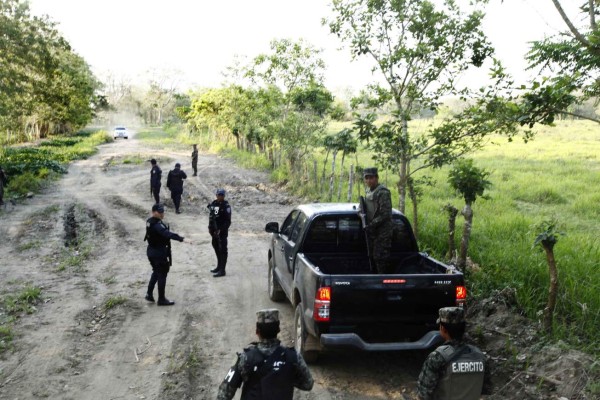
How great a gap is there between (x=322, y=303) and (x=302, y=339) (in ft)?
2.65

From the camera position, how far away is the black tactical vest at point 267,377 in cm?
321

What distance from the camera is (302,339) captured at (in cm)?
562

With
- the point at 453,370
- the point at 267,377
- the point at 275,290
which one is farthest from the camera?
the point at 275,290

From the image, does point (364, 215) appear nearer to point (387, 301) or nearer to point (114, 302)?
point (387, 301)

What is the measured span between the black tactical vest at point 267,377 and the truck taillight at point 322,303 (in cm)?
178

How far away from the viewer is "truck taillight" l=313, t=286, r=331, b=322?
502 centimetres

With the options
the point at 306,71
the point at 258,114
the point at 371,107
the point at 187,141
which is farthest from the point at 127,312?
the point at 187,141

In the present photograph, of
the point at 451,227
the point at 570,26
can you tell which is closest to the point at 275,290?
the point at 451,227

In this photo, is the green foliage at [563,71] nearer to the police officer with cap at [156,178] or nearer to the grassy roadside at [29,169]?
the police officer with cap at [156,178]

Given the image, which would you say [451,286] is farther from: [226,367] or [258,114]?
[258,114]

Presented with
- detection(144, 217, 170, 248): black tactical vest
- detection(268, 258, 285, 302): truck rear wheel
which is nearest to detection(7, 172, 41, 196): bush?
detection(144, 217, 170, 248): black tactical vest

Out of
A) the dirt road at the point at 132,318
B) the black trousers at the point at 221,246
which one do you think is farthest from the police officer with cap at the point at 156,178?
the black trousers at the point at 221,246

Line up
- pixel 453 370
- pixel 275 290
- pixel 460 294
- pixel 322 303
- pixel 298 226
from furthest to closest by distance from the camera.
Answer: pixel 275 290, pixel 298 226, pixel 460 294, pixel 322 303, pixel 453 370

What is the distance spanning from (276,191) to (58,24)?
43.8 ft
